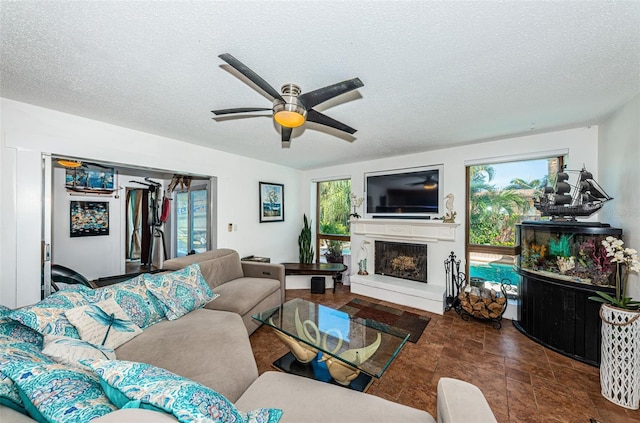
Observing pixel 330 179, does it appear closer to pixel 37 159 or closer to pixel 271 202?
pixel 271 202

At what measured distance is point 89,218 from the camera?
14.2 ft

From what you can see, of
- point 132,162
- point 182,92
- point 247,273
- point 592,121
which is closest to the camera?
point 182,92

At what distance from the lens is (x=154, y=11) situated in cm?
116

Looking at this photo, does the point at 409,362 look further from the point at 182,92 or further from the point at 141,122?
the point at 141,122

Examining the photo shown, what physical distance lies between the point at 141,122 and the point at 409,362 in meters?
3.71

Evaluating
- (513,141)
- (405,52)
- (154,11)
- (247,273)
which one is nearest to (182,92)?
(154,11)

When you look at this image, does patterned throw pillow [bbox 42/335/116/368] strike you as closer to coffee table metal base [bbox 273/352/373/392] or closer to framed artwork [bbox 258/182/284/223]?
coffee table metal base [bbox 273/352/373/392]

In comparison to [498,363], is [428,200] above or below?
above

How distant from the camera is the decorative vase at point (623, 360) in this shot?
1.78 metres

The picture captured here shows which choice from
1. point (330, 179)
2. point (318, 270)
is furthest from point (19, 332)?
point (330, 179)

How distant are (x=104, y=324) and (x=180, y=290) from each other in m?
0.64

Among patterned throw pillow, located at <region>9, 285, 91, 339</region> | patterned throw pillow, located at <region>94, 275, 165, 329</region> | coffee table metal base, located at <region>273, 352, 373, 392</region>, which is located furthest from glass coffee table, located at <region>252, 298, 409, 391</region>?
patterned throw pillow, located at <region>9, 285, 91, 339</region>

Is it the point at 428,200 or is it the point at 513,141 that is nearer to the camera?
the point at 513,141

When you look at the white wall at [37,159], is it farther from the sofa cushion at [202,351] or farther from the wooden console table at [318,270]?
the sofa cushion at [202,351]
